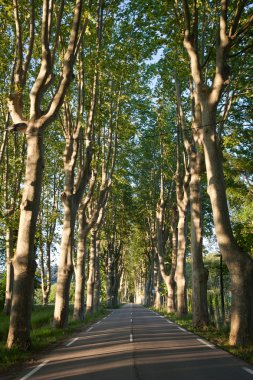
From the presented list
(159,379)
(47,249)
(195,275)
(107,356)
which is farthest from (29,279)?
(47,249)

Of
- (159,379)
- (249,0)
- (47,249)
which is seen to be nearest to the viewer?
(159,379)

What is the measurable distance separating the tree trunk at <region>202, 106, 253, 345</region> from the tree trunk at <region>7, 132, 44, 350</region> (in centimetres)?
503

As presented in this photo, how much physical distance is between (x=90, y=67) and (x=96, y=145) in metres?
4.51

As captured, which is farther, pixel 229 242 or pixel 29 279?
pixel 229 242

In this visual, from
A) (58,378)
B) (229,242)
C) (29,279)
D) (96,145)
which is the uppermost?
(96,145)

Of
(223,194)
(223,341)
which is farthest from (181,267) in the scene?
(223,194)

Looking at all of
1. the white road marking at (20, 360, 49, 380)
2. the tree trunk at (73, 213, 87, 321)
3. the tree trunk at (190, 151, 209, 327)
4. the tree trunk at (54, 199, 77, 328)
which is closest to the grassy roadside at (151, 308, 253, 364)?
the tree trunk at (190, 151, 209, 327)

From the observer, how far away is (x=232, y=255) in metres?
10.9

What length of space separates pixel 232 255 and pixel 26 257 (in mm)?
5473

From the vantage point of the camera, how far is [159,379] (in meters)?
6.55

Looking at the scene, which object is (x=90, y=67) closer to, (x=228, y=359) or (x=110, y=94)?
(x=110, y=94)

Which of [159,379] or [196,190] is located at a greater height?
[196,190]

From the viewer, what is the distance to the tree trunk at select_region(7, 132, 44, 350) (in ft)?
32.6

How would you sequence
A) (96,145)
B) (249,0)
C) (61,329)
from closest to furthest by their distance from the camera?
(249,0) → (61,329) → (96,145)
